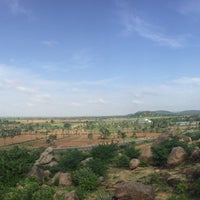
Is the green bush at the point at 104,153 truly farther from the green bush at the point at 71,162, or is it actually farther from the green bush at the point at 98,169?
the green bush at the point at 98,169

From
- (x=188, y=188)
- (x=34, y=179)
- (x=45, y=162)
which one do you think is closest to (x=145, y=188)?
(x=188, y=188)

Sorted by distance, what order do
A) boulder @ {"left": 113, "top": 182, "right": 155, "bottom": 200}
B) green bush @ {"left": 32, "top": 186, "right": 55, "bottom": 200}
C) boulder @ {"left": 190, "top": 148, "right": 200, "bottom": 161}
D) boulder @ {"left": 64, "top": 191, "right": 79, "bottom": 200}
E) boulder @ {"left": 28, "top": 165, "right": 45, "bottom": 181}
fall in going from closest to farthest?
1. green bush @ {"left": 32, "top": 186, "right": 55, "bottom": 200}
2. boulder @ {"left": 113, "top": 182, "right": 155, "bottom": 200}
3. boulder @ {"left": 64, "top": 191, "right": 79, "bottom": 200}
4. boulder @ {"left": 28, "top": 165, "right": 45, "bottom": 181}
5. boulder @ {"left": 190, "top": 148, "right": 200, "bottom": 161}

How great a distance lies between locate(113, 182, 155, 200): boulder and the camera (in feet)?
92.4

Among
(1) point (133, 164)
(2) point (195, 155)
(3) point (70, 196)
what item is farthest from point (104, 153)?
(3) point (70, 196)

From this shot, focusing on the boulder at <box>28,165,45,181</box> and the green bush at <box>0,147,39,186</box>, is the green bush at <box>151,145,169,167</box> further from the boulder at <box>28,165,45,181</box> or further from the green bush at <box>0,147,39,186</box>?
the green bush at <box>0,147,39,186</box>

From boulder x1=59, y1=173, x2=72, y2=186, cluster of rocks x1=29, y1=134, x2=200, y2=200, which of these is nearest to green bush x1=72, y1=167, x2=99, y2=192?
boulder x1=59, y1=173, x2=72, y2=186

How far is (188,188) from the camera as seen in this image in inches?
1235

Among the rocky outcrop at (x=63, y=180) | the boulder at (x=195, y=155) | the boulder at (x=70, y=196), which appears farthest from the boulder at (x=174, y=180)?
the rocky outcrop at (x=63, y=180)

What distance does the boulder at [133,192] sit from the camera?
28172mm

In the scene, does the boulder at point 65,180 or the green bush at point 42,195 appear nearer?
the green bush at point 42,195

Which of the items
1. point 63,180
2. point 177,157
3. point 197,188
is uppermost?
point 177,157

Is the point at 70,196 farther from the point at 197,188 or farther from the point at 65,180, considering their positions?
the point at 197,188

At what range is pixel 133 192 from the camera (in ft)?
92.6

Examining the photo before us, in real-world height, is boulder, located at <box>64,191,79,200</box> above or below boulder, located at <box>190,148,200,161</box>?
below
